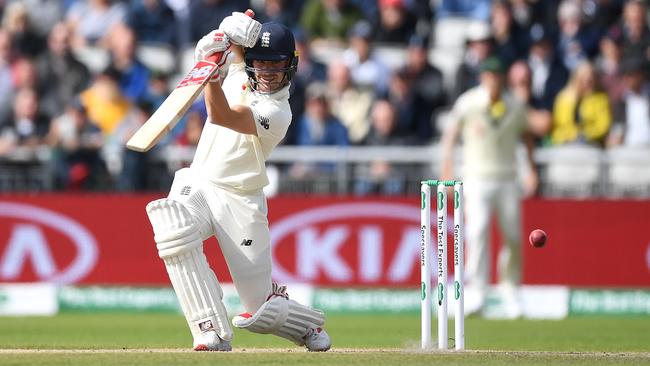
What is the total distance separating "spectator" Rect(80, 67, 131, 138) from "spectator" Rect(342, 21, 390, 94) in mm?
1866

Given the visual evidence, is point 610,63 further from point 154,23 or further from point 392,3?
point 154,23

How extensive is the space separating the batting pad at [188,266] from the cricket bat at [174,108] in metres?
0.39

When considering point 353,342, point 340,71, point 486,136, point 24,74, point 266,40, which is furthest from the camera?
point 24,74

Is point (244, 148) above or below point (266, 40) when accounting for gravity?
below

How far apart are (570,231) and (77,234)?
3.75 metres

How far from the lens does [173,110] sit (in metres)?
5.82

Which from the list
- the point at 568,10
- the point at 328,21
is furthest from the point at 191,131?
the point at 568,10

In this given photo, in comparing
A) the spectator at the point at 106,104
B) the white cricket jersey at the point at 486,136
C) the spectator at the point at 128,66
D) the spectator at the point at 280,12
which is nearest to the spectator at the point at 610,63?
the white cricket jersey at the point at 486,136

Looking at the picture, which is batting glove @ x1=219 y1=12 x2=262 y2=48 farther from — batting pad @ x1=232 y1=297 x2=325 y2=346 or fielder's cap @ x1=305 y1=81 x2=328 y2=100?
fielder's cap @ x1=305 y1=81 x2=328 y2=100

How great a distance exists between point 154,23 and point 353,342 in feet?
18.2

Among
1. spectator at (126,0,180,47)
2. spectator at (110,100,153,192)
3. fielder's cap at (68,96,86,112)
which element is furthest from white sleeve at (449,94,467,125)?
spectator at (126,0,180,47)

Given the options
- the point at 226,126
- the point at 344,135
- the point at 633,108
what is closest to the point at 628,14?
the point at 633,108

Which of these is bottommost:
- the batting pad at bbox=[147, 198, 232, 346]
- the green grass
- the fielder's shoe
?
the green grass

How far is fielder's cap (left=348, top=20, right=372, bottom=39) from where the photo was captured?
39.8ft
